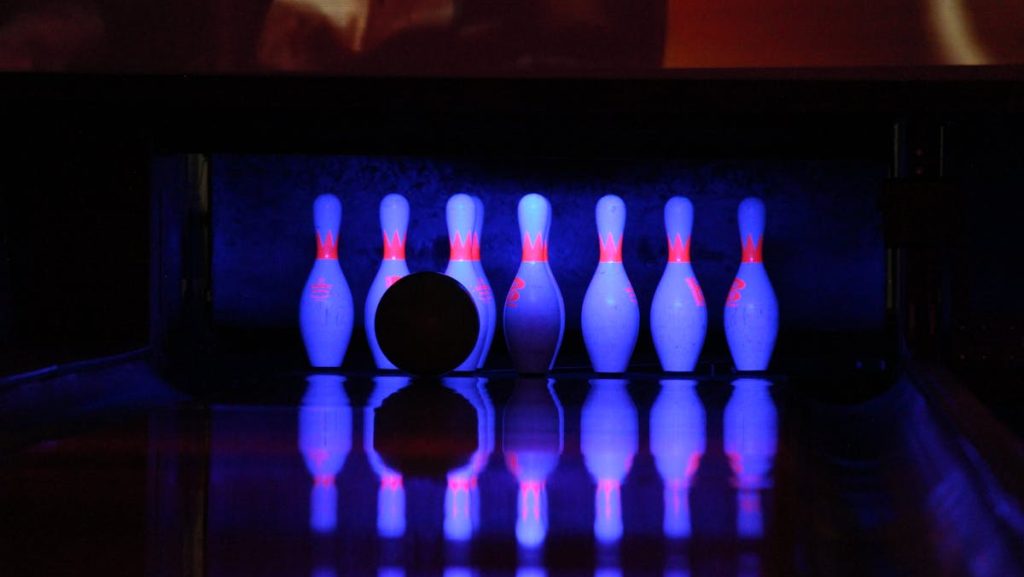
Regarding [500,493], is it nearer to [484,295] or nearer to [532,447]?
[532,447]

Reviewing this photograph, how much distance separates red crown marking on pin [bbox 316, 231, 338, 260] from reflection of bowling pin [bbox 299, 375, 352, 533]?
339mm

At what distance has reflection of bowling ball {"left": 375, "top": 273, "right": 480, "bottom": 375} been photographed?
1.92 meters

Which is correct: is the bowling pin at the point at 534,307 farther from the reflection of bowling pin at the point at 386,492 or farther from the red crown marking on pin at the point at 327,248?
the reflection of bowling pin at the point at 386,492

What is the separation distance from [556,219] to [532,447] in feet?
3.89

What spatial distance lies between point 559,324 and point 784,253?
20.4 inches

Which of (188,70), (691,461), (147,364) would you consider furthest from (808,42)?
(147,364)

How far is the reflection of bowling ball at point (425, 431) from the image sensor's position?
112 cm

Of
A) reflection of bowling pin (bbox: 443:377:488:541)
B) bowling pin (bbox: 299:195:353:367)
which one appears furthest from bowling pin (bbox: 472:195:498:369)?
reflection of bowling pin (bbox: 443:377:488:541)

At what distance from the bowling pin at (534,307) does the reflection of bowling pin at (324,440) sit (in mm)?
321

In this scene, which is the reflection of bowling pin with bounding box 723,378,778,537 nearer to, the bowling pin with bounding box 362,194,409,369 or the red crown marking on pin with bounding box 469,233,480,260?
the red crown marking on pin with bounding box 469,233,480,260

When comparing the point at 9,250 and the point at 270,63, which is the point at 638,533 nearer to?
the point at 270,63

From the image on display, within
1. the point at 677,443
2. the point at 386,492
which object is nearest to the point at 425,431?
the point at 677,443

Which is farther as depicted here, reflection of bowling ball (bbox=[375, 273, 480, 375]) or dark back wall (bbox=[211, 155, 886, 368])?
dark back wall (bbox=[211, 155, 886, 368])

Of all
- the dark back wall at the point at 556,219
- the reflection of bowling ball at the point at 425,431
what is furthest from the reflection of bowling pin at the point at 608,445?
the dark back wall at the point at 556,219
